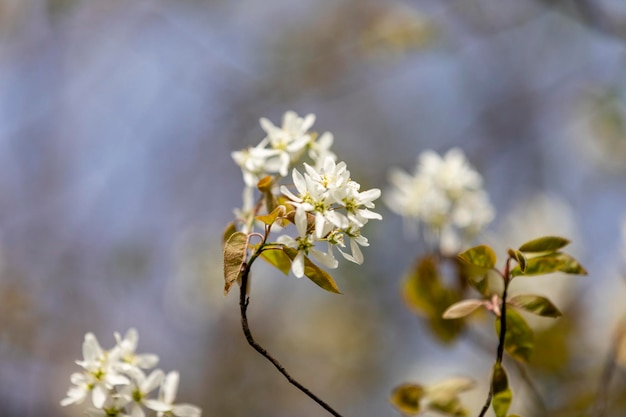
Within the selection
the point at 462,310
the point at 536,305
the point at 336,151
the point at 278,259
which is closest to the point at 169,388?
the point at 278,259

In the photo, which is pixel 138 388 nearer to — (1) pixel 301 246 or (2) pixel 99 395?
(2) pixel 99 395

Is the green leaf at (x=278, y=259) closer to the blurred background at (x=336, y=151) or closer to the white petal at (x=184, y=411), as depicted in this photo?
the white petal at (x=184, y=411)

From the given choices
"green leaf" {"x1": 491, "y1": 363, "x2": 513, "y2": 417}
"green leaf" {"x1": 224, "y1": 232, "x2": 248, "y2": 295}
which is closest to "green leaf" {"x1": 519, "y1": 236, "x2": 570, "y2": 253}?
"green leaf" {"x1": 491, "y1": 363, "x2": 513, "y2": 417}

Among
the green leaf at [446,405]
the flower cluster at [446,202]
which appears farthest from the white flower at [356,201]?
the flower cluster at [446,202]

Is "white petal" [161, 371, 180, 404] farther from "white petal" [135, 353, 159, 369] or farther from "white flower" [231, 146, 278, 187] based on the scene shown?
"white flower" [231, 146, 278, 187]

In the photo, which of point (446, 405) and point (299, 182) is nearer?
point (299, 182)

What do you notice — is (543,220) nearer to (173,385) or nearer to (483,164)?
(483,164)
